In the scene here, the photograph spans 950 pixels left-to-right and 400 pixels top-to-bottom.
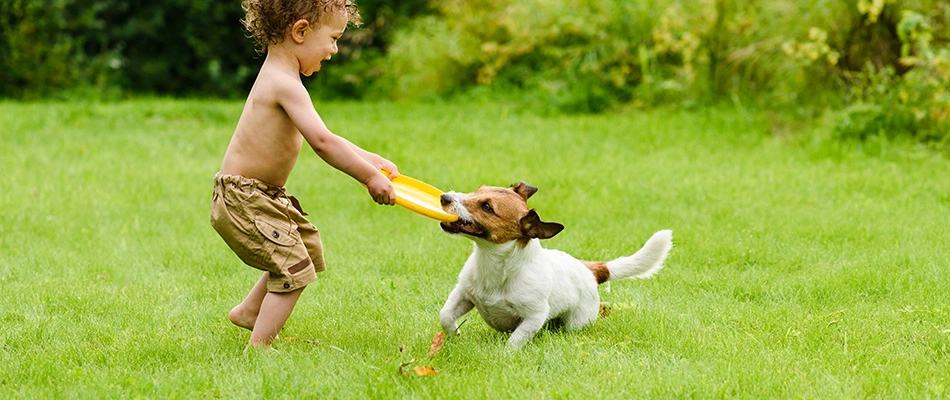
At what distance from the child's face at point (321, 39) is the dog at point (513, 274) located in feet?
2.85

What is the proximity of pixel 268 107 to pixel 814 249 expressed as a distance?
4.14 m

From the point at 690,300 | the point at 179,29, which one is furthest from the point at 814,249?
the point at 179,29

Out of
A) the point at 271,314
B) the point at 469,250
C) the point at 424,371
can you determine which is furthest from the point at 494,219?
the point at 469,250

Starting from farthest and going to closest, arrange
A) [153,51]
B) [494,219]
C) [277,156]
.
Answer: [153,51]
[494,219]
[277,156]

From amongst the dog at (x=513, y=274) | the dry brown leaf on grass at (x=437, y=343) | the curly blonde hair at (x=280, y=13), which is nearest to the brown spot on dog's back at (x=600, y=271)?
the dog at (x=513, y=274)

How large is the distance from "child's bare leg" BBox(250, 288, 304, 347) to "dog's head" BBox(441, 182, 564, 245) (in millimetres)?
792

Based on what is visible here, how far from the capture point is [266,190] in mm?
4645

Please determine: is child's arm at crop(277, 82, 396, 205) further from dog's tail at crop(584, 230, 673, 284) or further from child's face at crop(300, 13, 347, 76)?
dog's tail at crop(584, 230, 673, 284)

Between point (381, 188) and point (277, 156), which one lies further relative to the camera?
point (277, 156)

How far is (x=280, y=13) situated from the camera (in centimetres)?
452

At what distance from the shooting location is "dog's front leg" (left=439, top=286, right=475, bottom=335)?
5020 mm

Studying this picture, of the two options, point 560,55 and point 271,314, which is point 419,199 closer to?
point 271,314

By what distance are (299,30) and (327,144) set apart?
21.7 inches

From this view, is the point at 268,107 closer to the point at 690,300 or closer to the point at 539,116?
the point at 690,300
